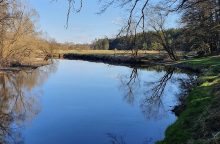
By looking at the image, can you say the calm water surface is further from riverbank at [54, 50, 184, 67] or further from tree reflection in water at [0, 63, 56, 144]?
riverbank at [54, 50, 184, 67]

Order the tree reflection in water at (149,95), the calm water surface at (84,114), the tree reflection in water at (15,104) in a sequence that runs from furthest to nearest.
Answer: the tree reflection in water at (149,95), the tree reflection in water at (15,104), the calm water surface at (84,114)

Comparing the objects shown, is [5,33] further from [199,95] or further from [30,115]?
[199,95]

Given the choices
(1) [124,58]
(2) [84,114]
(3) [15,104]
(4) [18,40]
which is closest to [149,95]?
(2) [84,114]

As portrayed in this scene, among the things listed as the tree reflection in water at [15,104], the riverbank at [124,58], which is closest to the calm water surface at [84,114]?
the tree reflection in water at [15,104]

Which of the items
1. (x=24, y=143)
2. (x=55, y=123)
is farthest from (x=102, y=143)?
(x=55, y=123)

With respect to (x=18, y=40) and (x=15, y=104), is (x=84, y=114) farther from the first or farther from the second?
(x=18, y=40)

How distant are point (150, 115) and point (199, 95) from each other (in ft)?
9.38

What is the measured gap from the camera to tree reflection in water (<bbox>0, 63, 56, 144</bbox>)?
47.1ft

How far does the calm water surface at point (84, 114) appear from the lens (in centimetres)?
1381

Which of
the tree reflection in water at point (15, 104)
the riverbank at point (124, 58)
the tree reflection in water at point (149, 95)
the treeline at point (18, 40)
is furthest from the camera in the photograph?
the riverbank at point (124, 58)

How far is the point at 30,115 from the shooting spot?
18281 mm

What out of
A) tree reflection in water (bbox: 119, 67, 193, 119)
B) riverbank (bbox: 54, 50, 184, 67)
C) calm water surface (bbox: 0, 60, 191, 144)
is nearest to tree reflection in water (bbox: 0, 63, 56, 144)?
calm water surface (bbox: 0, 60, 191, 144)

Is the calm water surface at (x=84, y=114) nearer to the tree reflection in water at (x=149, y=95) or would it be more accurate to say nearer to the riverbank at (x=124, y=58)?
the tree reflection in water at (x=149, y=95)

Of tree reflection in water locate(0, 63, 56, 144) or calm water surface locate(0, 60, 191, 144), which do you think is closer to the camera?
calm water surface locate(0, 60, 191, 144)
